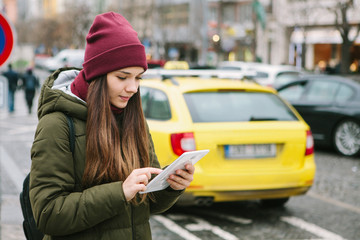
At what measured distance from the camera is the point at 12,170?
9.15 meters

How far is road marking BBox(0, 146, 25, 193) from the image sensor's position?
8195mm

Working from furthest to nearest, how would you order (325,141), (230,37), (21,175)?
(230,37) → (325,141) → (21,175)

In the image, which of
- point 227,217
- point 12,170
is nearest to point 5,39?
point 227,217

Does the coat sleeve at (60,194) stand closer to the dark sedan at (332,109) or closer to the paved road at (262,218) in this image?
the paved road at (262,218)

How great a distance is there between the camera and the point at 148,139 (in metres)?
2.47

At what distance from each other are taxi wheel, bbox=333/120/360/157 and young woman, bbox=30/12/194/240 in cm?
913

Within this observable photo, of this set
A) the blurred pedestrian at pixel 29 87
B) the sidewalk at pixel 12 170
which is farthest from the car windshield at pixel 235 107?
the blurred pedestrian at pixel 29 87

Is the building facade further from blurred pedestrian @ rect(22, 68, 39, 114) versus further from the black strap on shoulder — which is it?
the black strap on shoulder

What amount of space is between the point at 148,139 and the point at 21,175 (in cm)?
671

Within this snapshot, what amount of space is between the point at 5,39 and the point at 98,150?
3753mm

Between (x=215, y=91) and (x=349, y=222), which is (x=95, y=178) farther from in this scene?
(x=349, y=222)

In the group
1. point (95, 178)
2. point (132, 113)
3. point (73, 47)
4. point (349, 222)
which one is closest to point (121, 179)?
point (95, 178)

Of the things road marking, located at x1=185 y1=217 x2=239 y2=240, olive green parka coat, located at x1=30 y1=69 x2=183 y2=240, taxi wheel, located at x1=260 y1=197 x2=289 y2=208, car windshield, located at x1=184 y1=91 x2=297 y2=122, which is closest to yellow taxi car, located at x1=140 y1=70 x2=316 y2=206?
car windshield, located at x1=184 y1=91 x2=297 y2=122

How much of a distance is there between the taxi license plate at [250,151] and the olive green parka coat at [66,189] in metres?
3.53
